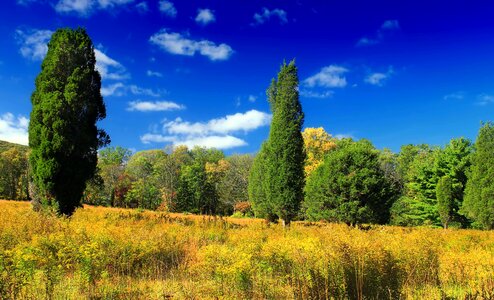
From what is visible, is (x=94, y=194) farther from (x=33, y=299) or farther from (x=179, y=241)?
(x=33, y=299)

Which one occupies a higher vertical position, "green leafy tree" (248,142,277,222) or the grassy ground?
"green leafy tree" (248,142,277,222)

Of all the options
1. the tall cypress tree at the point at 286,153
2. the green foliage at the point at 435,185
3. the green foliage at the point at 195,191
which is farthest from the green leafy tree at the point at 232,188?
the tall cypress tree at the point at 286,153

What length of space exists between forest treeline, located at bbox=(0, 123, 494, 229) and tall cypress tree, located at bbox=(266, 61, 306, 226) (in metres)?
3.31

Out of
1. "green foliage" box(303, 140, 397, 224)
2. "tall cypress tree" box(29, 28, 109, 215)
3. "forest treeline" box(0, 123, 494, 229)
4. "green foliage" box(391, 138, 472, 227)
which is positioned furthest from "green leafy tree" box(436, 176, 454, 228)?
"tall cypress tree" box(29, 28, 109, 215)

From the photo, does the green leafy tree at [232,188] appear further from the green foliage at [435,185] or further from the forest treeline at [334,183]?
the green foliage at [435,185]

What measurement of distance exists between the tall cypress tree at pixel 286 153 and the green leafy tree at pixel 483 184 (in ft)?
49.7

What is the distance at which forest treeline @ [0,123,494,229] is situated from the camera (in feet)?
86.7

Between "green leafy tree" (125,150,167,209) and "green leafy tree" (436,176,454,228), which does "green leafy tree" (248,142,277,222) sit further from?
"green leafy tree" (125,150,167,209)

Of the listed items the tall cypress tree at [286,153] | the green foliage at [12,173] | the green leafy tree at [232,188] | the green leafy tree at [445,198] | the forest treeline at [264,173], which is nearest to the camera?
the forest treeline at [264,173]

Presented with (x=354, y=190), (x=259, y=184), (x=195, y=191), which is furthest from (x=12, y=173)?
(x=354, y=190)

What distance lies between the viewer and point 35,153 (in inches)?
594

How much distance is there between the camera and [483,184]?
27938mm

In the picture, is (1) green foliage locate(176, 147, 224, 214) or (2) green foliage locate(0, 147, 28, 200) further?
(2) green foliage locate(0, 147, 28, 200)

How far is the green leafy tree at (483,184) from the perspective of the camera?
89.1ft
